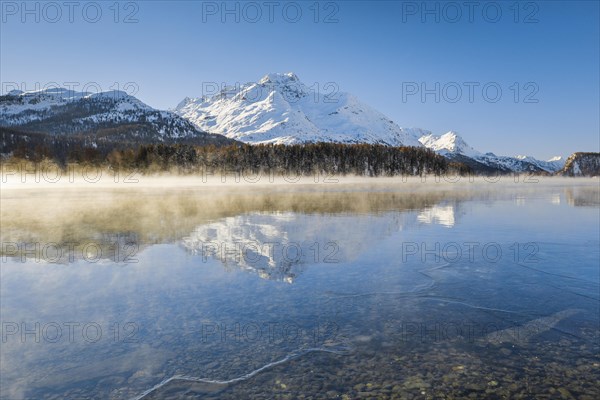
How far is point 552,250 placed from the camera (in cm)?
1752

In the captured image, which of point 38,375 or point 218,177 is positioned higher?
point 218,177

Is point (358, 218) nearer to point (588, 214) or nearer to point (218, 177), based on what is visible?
point (588, 214)

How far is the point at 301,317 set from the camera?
10070 mm

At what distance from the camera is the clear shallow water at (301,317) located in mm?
7035

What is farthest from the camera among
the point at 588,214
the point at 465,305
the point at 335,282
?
the point at 588,214

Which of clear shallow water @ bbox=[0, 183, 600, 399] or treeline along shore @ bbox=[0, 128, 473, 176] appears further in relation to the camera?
treeline along shore @ bbox=[0, 128, 473, 176]

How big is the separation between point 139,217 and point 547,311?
1060 inches

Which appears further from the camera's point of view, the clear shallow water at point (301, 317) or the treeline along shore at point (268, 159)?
the treeline along shore at point (268, 159)

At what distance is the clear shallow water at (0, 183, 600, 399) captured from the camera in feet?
23.1

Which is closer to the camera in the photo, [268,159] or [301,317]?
[301,317]

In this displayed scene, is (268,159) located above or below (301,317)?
above

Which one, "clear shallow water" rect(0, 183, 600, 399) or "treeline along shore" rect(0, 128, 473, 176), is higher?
"treeline along shore" rect(0, 128, 473, 176)

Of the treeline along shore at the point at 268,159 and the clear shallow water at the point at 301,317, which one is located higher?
the treeline along shore at the point at 268,159

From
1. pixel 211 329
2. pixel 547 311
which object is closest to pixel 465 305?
pixel 547 311
